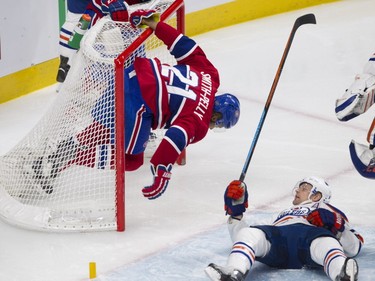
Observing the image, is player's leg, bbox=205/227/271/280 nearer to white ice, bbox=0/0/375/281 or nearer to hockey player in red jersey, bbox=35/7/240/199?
white ice, bbox=0/0/375/281

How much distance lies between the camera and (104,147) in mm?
4672

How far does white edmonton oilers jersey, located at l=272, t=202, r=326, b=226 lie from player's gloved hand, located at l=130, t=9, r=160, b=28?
996 millimetres

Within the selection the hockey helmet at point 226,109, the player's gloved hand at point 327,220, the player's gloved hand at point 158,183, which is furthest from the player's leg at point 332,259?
the hockey helmet at point 226,109

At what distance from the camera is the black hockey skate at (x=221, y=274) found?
3930 millimetres

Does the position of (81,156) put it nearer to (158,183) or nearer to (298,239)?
(158,183)

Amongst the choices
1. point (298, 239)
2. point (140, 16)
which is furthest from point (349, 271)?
point (140, 16)

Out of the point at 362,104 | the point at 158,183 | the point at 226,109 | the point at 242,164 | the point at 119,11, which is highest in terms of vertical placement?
the point at 119,11

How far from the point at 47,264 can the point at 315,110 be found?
234 cm

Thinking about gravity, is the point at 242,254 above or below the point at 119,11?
below

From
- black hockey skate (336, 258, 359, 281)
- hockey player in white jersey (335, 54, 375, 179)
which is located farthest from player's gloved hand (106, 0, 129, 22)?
black hockey skate (336, 258, 359, 281)

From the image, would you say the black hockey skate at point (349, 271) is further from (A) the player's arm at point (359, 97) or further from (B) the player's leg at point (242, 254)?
(A) the player's arm at point (359, 97)

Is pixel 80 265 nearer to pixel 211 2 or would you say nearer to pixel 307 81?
pixel 307 81

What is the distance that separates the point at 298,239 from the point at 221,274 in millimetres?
344

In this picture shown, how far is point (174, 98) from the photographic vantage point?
4.73m
